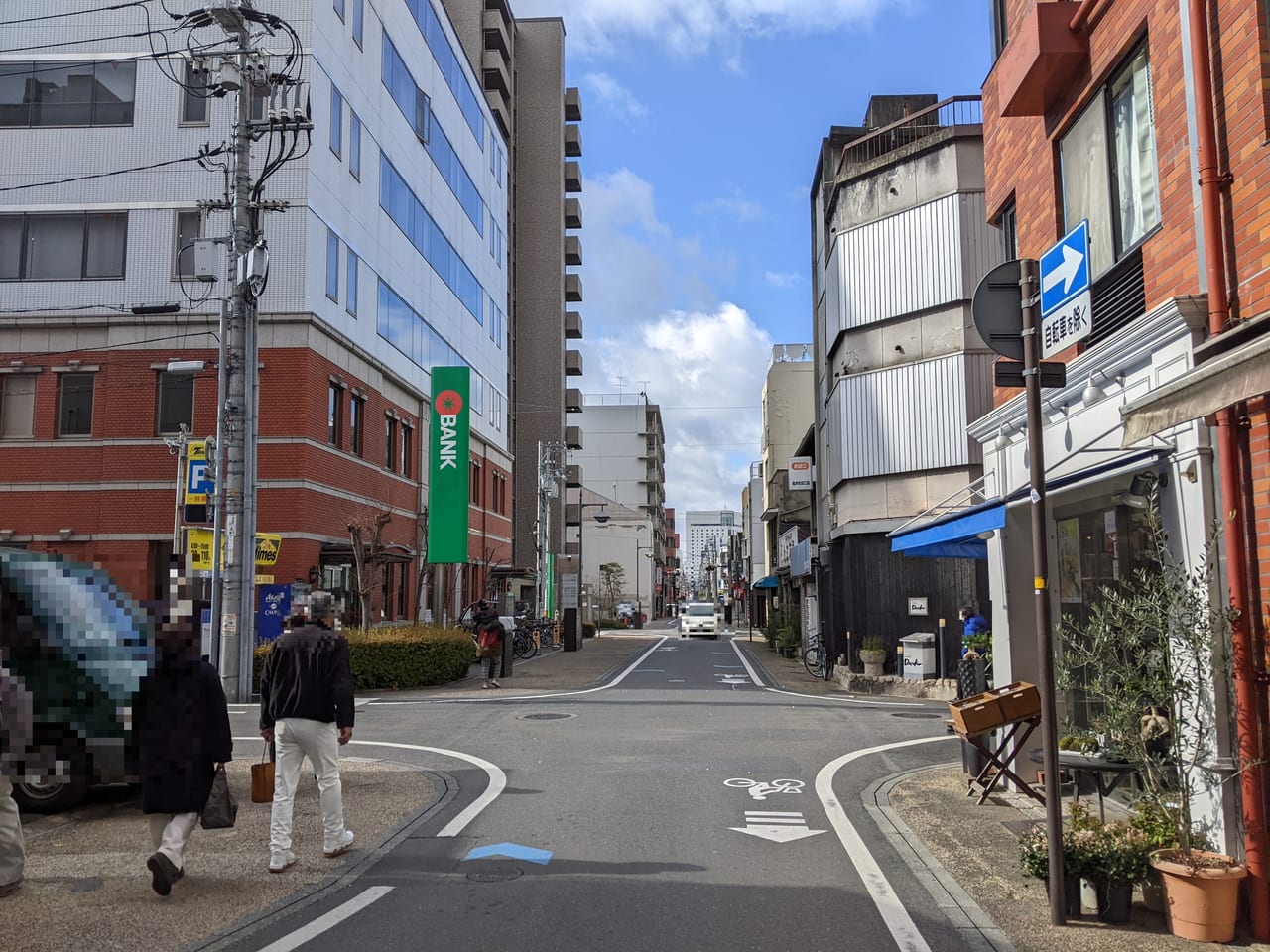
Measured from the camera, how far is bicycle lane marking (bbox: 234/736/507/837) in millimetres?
8508

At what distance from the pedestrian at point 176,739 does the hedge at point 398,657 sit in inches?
554

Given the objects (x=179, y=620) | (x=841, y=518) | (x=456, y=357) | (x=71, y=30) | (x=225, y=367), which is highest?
(x=71, y=30)

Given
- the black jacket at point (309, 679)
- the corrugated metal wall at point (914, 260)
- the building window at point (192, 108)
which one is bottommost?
the black jacket at point (309, 679)

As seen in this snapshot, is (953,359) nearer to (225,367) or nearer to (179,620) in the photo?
(225,367)

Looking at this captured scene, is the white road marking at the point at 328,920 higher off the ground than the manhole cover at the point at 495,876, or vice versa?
the white road marking at the point at 328,920

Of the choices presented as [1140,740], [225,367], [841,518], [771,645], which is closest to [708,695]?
[841,518]

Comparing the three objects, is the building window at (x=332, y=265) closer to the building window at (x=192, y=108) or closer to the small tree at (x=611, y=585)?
the building window at (x=192, y=108)

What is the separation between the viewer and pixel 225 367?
1966cm

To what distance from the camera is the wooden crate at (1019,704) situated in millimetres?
8312

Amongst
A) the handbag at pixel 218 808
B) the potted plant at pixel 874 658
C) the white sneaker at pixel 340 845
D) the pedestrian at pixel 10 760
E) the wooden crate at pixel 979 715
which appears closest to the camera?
the pedestrian at pixel 10 760

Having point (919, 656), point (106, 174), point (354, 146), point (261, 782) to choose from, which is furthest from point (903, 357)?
point (106, 174)

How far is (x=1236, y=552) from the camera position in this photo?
599 cm

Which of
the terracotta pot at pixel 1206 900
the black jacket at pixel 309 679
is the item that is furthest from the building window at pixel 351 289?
the terracotta pot at pixel 1206 900

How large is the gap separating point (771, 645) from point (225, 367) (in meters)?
26.6
